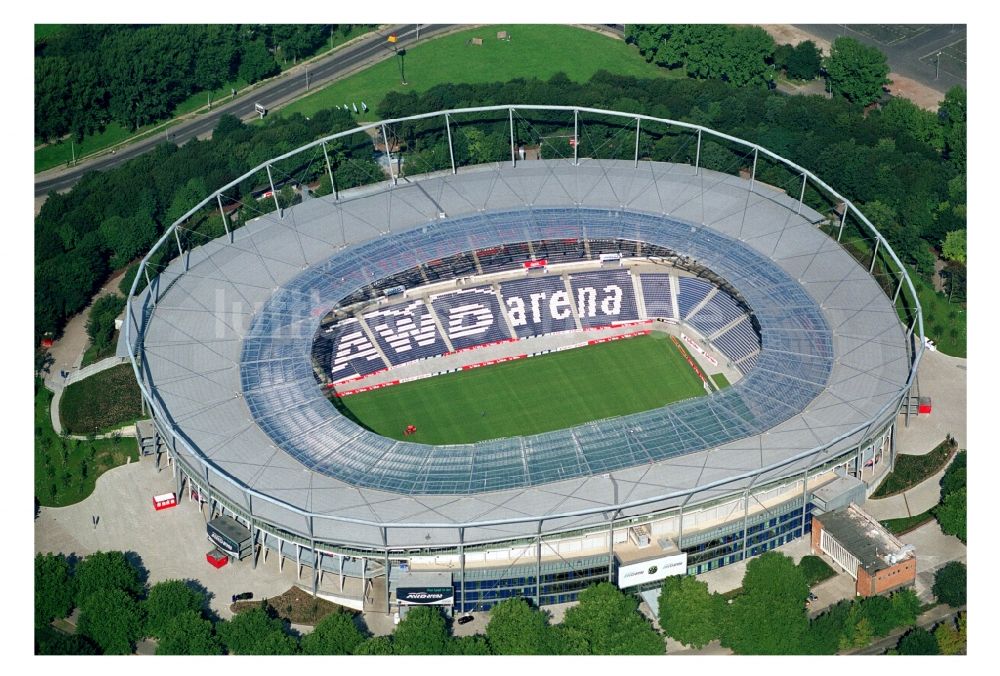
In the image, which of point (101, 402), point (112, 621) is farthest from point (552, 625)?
point (101, 402)

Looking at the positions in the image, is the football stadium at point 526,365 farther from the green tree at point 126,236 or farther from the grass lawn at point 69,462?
the grass lawn at point 69,462

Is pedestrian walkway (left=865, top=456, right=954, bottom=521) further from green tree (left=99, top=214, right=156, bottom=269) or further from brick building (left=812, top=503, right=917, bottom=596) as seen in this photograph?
green tree (left=99, top=214, right=156, bottom=269)

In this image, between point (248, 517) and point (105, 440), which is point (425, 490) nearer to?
point (248, 517)

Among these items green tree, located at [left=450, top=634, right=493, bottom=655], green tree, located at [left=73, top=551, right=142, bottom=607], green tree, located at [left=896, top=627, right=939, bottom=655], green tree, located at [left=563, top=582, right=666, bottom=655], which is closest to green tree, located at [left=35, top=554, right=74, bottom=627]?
green tree, located at [left=73, top=551, right=142, bottom=607]

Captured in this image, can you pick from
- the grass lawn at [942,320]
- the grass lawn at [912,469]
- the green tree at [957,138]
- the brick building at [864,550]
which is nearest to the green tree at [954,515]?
the brick building at [864,550]

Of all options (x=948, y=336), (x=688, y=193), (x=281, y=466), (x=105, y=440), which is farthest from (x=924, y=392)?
(x=105, y=440)

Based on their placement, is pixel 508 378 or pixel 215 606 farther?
pixel 508 378

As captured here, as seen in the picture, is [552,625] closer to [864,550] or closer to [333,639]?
[333,639]
